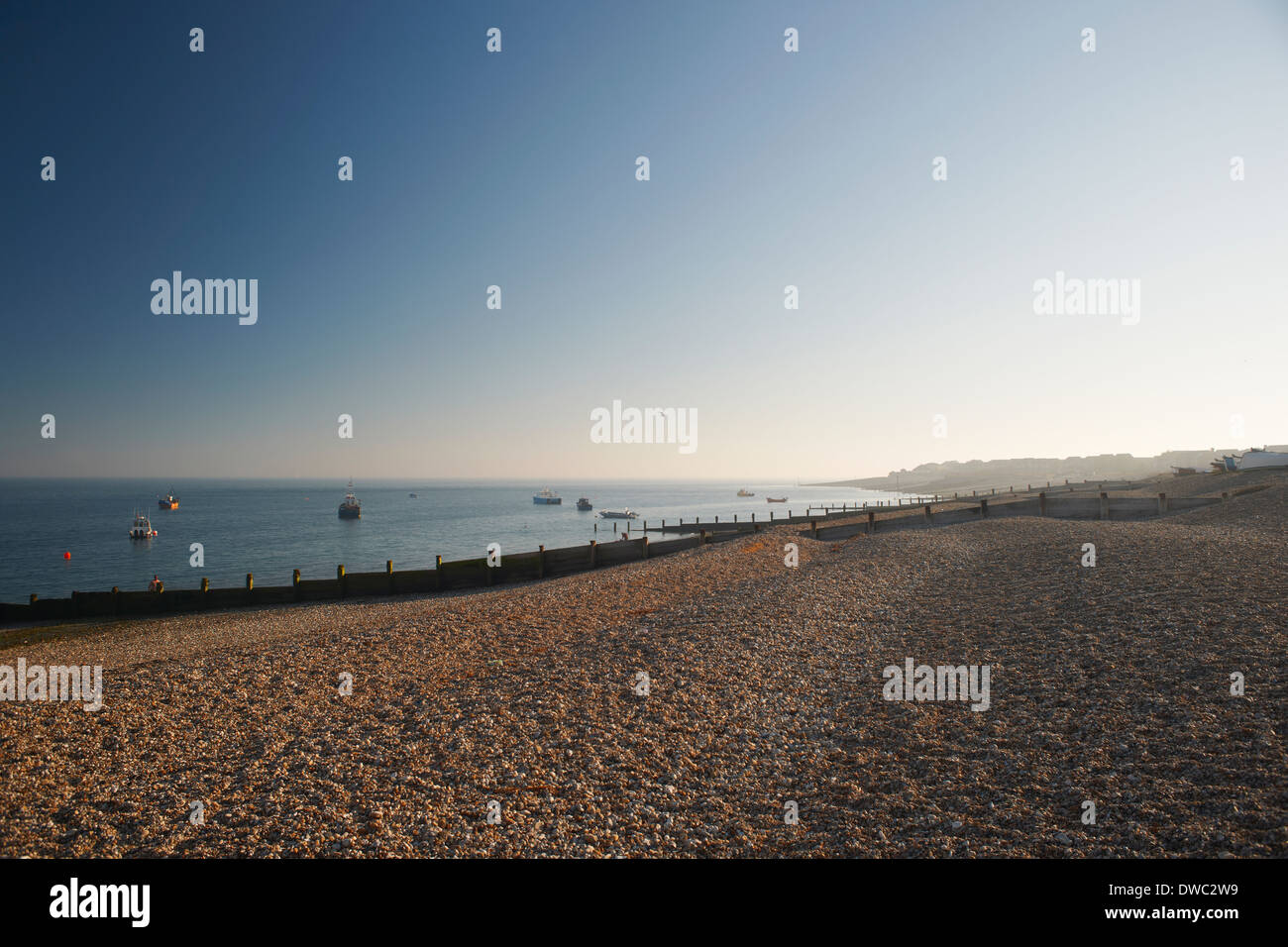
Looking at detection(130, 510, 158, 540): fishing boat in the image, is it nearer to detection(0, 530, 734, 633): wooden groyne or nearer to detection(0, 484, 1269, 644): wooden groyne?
detection(0, 484, 1269, 644): wooden groyne

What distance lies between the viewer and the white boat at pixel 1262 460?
52916mm

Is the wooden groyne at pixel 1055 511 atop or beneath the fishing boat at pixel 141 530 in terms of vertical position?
atop

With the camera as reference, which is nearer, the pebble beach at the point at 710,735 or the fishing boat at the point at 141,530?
the pebble beach at the point at 710,735

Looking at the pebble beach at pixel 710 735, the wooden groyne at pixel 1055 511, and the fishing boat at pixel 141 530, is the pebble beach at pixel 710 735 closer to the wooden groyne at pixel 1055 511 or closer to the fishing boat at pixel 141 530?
the wooden groyne at pixel 1055 511

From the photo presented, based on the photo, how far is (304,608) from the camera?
24078 mm

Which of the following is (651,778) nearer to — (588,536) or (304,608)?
(304,608)

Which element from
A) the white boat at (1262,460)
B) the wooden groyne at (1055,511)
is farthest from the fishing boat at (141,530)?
the white boat at (1262,460)

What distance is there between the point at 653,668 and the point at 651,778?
14.5 feet

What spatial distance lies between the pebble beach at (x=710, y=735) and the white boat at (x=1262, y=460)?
179 feet

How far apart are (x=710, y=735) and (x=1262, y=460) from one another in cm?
7535

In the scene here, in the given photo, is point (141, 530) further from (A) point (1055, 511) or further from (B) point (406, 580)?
(A) point (1055, 511)

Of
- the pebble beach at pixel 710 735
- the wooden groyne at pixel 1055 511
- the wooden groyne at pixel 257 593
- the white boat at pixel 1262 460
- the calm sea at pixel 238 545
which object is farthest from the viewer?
the white boat at pixel 1262 460
